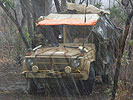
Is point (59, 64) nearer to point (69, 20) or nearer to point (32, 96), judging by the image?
point (32, 96)

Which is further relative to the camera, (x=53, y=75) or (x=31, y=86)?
(x=31, y=86)

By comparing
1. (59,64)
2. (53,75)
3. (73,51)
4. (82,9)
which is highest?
(82,9)

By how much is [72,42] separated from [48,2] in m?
4.37

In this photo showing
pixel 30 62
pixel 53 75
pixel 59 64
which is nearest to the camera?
pixel 53 75

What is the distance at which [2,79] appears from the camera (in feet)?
35.1

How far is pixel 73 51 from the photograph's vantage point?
795 centimetres

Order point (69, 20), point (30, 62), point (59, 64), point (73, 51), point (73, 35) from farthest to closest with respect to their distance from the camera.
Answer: point (73, 35)
point (69, 20)
point (73, 51)
point (30, 62)
point (59, 64)

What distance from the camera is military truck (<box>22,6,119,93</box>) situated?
743cm

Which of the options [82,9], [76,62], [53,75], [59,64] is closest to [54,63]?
[59,64]

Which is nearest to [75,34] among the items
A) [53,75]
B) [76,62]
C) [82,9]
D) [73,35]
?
[73,35]

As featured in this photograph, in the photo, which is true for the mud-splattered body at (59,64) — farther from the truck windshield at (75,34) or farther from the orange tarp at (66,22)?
the truck windshield at (75,34)

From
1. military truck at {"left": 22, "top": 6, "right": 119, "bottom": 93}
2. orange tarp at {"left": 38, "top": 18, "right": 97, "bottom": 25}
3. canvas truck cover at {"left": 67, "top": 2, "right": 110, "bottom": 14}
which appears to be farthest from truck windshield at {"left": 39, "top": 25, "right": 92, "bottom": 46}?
canvas truck cover at {"left": 67, "top": 2, "right": 110, "bottom": 14}

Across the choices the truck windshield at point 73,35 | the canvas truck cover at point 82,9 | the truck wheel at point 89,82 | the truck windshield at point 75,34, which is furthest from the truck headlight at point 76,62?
the canvas truck cover at point 82,9

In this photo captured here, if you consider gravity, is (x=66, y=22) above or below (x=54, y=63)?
above
